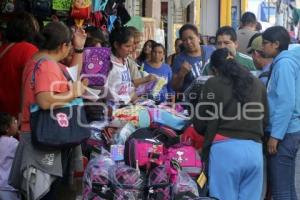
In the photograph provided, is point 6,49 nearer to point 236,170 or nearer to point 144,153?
point 144,153

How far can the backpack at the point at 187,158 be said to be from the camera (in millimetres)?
5148

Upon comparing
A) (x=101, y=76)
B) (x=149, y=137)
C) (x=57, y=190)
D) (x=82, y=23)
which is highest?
(x=82, y=23)

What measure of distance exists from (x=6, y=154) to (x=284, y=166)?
2.45m

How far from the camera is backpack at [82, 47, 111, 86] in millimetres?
5660

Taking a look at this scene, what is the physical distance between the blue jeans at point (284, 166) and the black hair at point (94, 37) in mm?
2022

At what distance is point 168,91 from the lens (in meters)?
6.88

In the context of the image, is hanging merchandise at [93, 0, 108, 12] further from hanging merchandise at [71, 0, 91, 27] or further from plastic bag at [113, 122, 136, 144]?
plastic bag at [113, 122, 136, 144]

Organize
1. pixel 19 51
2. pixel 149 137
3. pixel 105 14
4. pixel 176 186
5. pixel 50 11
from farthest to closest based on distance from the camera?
1. pixel 105 14
2. pixel 50 11
3. pixel 19 51
4. pixel 149 137
5. pixel 176 186

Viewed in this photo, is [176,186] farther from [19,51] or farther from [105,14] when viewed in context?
[105,14]

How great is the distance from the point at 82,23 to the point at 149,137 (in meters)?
2.14

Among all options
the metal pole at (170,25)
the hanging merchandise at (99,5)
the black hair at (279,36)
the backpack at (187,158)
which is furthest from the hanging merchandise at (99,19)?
the metal pole at (170,25)

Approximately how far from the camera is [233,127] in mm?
5020

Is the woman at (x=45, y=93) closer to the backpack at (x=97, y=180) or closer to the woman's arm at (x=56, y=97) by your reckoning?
the woman's arm at (x=56, y=97)

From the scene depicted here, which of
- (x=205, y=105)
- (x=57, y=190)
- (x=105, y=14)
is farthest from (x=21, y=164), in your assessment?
(x=105, y=14)
